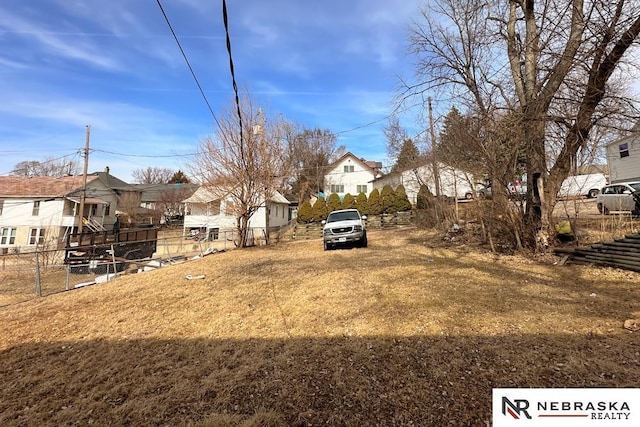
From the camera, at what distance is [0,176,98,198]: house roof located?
26312 mm

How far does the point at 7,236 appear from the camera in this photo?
2558 centimetres

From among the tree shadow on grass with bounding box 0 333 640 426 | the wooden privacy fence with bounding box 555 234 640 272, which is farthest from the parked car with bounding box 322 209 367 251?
the tree shadow on grass with bounding box 0 333 640 426

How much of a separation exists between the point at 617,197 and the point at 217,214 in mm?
20562

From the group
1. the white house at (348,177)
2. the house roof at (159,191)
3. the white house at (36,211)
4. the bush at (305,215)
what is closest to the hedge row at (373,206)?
the bush at (305,215)

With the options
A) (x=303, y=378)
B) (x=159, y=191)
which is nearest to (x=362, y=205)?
(x=303, y=378)

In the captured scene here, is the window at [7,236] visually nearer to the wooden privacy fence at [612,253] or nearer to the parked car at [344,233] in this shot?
the parked car at [344,233]

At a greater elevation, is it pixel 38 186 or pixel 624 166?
pixel 624 166

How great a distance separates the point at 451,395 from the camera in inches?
110

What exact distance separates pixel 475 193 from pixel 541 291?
6.25 meters

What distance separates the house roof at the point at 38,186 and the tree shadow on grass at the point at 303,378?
97.9 feet


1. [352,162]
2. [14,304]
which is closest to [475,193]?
[14,304]

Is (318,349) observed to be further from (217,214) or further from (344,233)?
(217,214)

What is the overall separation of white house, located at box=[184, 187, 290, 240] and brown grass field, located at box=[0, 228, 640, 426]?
9139 millimetres

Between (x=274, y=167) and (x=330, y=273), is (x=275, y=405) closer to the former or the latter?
(x=330, y=273)
